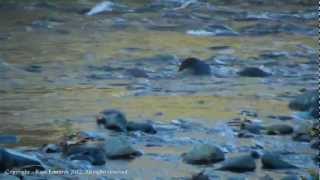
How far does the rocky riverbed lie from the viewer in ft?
22.5

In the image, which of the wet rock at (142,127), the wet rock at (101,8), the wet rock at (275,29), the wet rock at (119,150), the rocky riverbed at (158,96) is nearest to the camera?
the rocky riverbed at (158,96)

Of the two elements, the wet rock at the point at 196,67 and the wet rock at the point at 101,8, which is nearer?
the wet rock at the point at 196,67

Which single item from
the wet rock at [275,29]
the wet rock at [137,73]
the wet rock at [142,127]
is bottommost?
the wet rock at [275,29]

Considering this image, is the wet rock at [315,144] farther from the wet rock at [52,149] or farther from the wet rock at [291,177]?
the wet rock at [52,149]

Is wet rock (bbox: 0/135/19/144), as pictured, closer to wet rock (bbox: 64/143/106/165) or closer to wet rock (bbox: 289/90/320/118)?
wet rock (bbox: 64/143/106/165)

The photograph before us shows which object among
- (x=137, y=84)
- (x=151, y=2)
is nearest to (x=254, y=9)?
(x=151, y=2)

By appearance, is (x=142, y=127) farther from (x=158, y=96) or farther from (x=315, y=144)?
(x=158, y=96)

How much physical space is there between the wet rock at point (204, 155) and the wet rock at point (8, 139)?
4.35 feet

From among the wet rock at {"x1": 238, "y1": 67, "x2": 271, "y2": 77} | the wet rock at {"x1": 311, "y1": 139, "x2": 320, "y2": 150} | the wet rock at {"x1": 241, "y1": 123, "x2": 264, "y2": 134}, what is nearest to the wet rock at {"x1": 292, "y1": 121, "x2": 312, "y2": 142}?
the wet rock at {"x1": 311, "y1": 139, "x2": 320, "y2": 150}

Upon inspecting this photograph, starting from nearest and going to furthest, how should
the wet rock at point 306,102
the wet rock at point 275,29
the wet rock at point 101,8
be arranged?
the wet rock at point 306,102
the wet rock at point 275,29
the wet rock at point 101,8

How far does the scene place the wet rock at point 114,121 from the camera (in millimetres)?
7879

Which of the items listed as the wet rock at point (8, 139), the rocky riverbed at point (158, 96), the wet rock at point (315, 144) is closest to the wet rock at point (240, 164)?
the rocky riverbed at point (158, 96)

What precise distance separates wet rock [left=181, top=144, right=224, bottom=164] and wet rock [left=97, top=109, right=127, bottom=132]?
0.94 meters

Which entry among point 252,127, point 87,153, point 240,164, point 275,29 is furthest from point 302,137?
point 275,29
